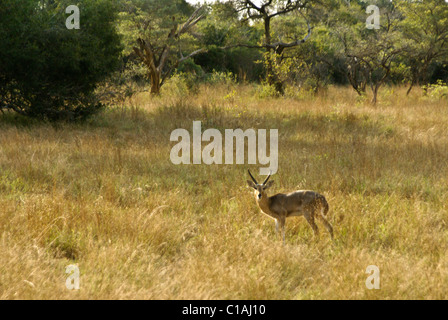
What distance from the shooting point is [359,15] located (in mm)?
29812

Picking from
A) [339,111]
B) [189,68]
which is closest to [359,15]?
[189,68]

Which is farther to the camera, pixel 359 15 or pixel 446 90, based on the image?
pixel 359 15

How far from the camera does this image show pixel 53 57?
1056 centimetres

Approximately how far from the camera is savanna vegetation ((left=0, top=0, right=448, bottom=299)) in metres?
3.72

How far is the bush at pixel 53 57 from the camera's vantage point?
10.2m

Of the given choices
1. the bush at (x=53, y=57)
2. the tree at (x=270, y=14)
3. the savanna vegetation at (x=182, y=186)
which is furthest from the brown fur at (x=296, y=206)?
the tree at (x=270, y=14)

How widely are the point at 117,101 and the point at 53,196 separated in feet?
24.5

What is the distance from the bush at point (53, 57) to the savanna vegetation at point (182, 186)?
4 centimetres

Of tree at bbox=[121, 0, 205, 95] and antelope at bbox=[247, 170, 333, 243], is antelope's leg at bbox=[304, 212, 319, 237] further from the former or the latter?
tree at bbox=[121, 0, 205, 95]

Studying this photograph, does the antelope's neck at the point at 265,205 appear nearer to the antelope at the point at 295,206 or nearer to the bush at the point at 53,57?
the antelope at the point at 295,206

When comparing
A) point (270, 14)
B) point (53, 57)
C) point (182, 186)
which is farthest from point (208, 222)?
point (270, 14)

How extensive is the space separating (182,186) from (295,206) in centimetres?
224

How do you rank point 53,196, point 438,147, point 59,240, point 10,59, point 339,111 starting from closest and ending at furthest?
point 59,240 < point 53,196 < point 438,147 < point 10,59 < point 339,111

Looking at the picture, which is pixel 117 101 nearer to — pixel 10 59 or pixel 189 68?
pixel 10 59
